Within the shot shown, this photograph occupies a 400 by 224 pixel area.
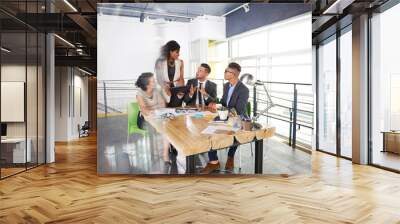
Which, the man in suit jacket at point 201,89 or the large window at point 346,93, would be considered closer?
the man in suit jacket at point 201,89

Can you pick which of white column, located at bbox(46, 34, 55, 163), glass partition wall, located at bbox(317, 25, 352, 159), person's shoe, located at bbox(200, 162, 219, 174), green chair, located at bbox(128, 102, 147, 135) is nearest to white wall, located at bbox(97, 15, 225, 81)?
green chair, located at bbox(128, 102, 147, 135)

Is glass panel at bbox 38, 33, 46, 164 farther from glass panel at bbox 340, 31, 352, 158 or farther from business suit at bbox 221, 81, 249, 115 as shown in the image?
glass panel at bbox 340, 31, 352, 158

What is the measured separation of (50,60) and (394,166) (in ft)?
22.6

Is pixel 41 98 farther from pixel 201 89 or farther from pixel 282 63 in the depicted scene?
pixel 282 63

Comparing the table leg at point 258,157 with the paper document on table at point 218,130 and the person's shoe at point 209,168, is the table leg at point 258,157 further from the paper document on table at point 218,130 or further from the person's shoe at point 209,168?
the person's shoe at point 209,168

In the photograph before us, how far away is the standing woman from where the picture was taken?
561cm

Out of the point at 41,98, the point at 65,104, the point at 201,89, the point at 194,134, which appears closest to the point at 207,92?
the point at 201,89

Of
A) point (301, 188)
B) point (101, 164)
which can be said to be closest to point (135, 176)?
point (101, 164)

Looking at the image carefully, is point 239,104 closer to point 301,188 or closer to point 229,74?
point 229,74

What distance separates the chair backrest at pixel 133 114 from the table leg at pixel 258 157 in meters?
1.94

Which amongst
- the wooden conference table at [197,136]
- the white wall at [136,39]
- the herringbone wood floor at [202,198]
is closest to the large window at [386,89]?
the herringbone wood floor at [202,198]

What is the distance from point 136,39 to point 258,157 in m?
2.71

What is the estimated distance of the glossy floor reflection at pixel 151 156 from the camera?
18.3 ft

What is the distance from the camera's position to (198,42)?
5.62m
